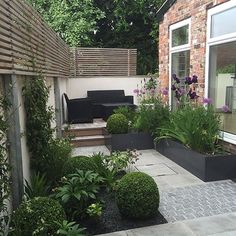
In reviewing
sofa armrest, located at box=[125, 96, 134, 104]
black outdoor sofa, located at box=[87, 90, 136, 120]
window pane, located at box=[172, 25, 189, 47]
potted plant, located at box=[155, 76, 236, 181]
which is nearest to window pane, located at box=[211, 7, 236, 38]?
potted plant, located at box=[155, 76, 236, 181]

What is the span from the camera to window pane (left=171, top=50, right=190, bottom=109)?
20.6 ft

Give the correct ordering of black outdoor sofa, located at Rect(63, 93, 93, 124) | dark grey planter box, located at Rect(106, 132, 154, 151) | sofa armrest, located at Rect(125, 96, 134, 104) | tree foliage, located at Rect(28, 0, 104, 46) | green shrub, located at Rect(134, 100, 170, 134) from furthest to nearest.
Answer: tree foliage, located at Rect(28, 0, 104, 46)
sofa armrest, located at Rect(125, 96, 134, 104)
black outdoor sofa, located at Rect(63, 93, 93, 124)
green shrub, located at Rect(134, 100, 170, 134)
dark grey planter box, located at Rect(106, 132, 154, 151)

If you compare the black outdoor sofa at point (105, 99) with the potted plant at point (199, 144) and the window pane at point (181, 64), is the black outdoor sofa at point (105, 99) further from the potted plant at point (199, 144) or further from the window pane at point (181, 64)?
the potted plant at point (199, 144)

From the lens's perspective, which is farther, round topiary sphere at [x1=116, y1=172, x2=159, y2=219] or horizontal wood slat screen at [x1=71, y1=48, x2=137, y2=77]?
horizontal wood slat screen at [x1=71, y1=48, x2=137, y2=77]

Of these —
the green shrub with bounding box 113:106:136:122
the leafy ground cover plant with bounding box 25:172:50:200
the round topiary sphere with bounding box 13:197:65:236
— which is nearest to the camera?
the round topiary sphere with bounding box 13:197:65:236

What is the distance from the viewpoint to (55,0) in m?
12.0

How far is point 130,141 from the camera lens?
615 centimetres

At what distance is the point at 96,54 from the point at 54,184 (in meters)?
7.86

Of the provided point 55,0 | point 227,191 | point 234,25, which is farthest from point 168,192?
point 55,0

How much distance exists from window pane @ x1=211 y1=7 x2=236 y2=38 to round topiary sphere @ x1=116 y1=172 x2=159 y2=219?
9.54ft

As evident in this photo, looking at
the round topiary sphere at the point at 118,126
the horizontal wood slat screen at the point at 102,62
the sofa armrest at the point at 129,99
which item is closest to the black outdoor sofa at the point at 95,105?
the sofa armrest at the point at 129,99

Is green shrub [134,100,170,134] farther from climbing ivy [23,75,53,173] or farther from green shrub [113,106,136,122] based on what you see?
climbing ivy [23,75,53,173]

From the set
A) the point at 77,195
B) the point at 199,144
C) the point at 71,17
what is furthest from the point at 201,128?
the point at 71,17

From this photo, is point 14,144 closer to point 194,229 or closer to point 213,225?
point 194,229
